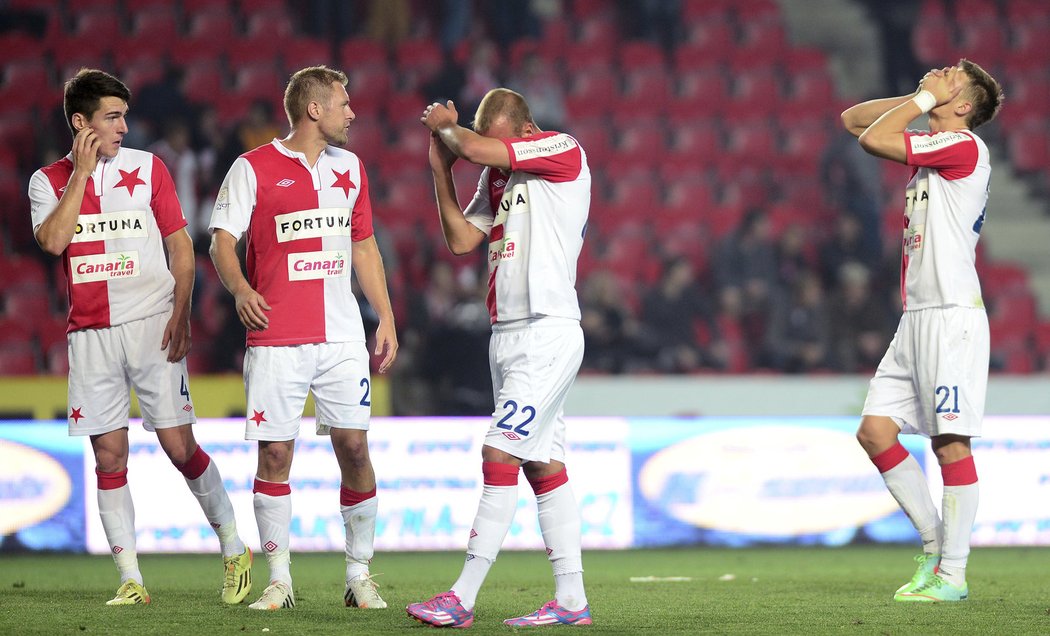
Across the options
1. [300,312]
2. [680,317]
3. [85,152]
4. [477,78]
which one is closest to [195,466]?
[300,312]

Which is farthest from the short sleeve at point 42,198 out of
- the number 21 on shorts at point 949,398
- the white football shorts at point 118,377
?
the number 21 on shorts at point 949,398

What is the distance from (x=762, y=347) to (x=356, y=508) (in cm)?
761

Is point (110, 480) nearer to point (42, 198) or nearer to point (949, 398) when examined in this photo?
point (42, 198)

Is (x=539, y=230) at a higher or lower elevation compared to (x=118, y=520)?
higher

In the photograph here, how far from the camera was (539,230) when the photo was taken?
495 centimetres

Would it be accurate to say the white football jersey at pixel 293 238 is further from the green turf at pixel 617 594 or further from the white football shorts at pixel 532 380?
the green turf at pixel 617 594

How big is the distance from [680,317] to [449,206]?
7.50 metres

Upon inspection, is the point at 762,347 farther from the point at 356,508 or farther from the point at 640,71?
the point at 356,508

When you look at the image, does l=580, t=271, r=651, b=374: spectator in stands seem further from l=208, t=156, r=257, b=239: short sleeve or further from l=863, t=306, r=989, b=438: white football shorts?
l=208, t=156, r=257, b=239: short sleeve

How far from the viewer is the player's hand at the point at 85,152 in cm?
546

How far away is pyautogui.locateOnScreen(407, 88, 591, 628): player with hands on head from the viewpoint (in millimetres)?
4773

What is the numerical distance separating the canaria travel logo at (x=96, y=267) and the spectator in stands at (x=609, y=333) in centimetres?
663

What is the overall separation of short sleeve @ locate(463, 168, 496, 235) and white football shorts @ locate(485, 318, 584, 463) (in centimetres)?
52

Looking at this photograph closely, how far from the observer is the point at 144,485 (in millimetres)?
8844
